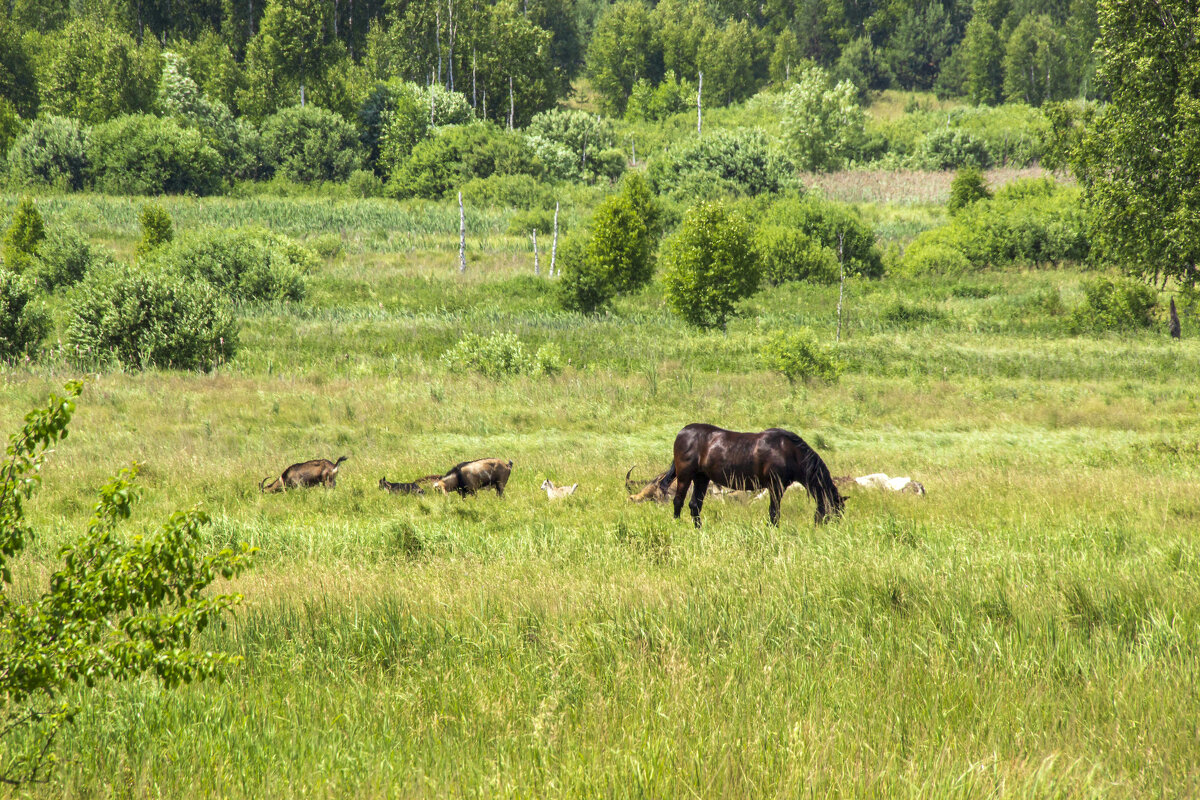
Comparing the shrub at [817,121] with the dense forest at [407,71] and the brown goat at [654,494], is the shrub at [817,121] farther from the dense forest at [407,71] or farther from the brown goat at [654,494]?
the brown goat at [654,494]

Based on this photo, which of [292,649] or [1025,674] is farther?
[292,649]

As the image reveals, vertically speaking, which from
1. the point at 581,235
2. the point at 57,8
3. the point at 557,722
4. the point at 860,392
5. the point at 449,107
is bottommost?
the point at 860,392

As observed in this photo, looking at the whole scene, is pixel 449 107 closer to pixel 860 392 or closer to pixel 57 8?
pixel 57 8

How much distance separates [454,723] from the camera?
415 cm

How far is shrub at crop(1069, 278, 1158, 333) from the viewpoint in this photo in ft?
115

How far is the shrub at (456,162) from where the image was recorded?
73.7m

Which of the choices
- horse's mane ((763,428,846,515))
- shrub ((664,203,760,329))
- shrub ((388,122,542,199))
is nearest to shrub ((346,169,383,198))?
shrub ((388,122,542,199))

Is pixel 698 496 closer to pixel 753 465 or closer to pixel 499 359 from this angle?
pixel 753 465

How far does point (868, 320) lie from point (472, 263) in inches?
985

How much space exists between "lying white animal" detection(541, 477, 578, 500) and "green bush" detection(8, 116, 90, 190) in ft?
231

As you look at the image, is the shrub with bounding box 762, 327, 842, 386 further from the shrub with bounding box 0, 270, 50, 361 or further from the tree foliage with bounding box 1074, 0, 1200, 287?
the shrub with bounding box 0, 270, 50, 361

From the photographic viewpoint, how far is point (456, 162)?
247 feet

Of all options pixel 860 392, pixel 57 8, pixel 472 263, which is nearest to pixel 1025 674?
pixel 860 392

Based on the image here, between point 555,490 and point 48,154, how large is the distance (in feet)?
236
